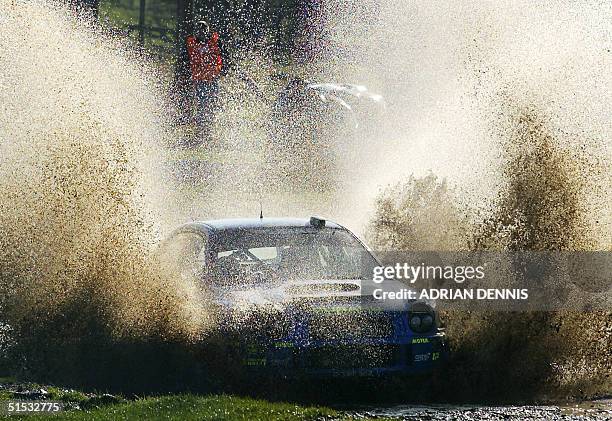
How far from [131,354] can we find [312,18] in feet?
103

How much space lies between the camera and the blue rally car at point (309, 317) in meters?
8.77

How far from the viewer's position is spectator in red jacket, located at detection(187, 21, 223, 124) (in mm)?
30656

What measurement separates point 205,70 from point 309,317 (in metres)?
22.7

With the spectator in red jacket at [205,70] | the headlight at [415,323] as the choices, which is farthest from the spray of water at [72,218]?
the spectator in red jacket at [205,70]

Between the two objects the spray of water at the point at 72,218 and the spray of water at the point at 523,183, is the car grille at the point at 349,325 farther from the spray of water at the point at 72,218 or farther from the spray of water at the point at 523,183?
the spray of water at the point at 72,218

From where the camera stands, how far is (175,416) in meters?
7.85

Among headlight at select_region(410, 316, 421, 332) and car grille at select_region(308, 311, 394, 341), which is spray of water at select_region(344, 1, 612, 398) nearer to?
headlight at select_region(410, 316, 421, 332)

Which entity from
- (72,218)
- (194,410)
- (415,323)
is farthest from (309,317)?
(72,218)

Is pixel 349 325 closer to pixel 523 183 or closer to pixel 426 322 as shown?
pixel 426 322

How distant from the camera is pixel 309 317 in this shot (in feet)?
29.2

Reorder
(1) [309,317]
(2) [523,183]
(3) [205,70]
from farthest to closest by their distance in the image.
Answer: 1. (3) [205,70]
2. (2) [523,183]
3. (1) [309,317]

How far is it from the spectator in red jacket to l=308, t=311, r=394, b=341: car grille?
70.8ft

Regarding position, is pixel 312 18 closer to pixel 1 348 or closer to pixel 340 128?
pixel 340 128

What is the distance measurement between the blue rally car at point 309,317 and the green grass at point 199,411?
1.76 ft
